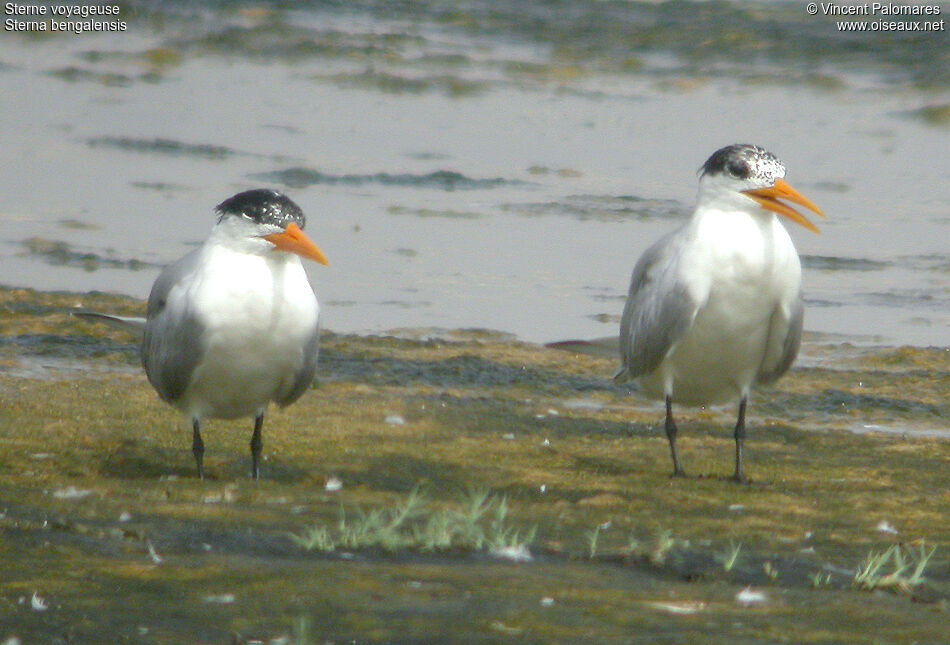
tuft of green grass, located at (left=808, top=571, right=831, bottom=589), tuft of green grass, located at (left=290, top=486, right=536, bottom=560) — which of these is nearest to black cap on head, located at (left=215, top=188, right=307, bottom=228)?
tuft of green grass, located at (left=290, top=486, right=536, bottom=560)

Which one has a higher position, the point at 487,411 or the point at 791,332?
the point at 791,332

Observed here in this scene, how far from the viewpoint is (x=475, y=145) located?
13836mm

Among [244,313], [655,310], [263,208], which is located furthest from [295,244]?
[655,310]

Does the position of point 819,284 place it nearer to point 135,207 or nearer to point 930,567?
point 135,207

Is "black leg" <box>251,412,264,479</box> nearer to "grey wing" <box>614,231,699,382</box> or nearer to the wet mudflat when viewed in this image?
the wet mudflat

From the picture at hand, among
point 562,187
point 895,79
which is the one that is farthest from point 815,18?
point 562,187

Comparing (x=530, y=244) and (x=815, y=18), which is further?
(x=815, y=18)

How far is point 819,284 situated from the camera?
969 centimetres

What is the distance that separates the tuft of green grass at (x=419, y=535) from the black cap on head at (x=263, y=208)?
1.26m

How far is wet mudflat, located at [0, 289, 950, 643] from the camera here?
345cm

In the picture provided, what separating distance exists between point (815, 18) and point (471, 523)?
14.8 m

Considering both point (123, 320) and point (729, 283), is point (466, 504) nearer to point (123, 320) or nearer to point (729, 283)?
point (729, 283)

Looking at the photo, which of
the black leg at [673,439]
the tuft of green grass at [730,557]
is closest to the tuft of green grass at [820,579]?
the tuft of green grass at [730,557]

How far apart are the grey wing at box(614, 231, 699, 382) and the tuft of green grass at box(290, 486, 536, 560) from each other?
1.44 meters
